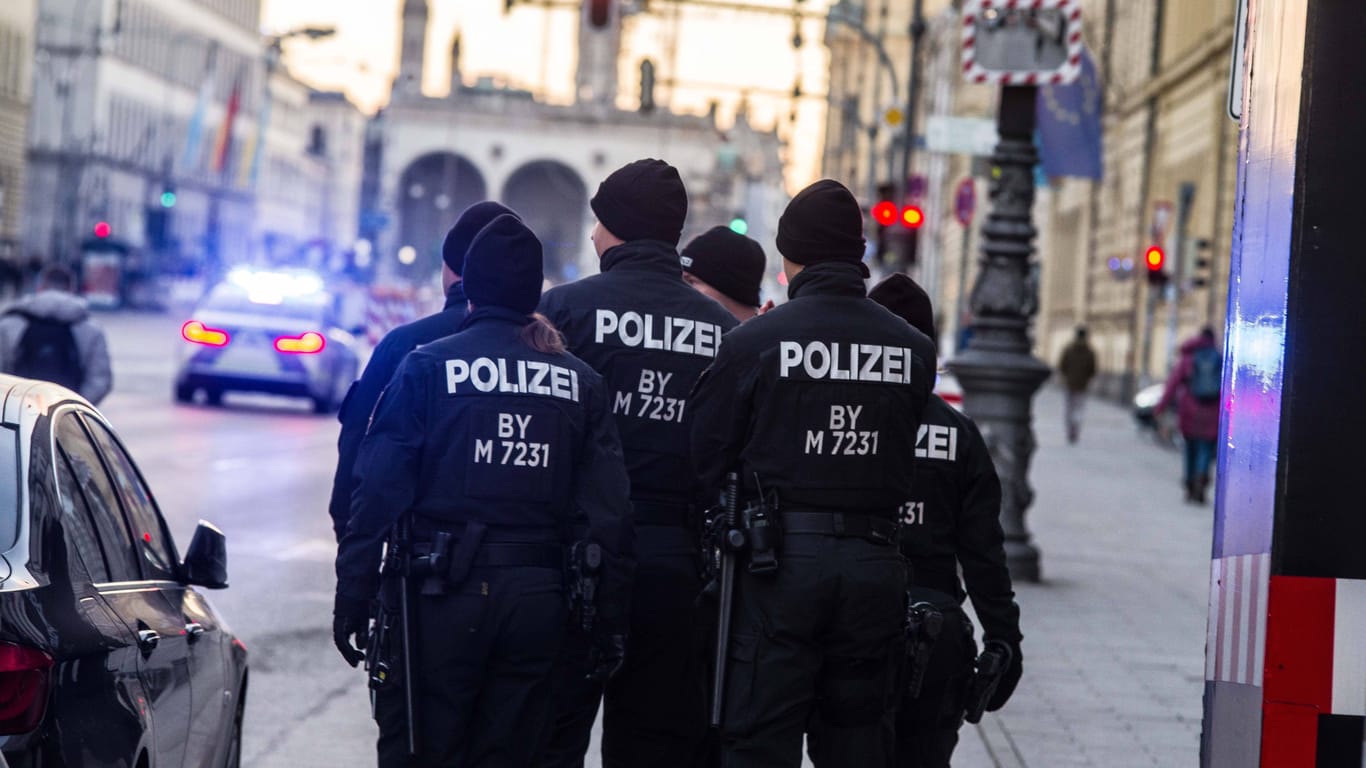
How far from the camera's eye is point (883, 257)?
3338 centimetres

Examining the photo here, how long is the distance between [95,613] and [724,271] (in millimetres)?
3000

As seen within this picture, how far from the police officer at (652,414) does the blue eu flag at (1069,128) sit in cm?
972

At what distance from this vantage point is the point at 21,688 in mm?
4184

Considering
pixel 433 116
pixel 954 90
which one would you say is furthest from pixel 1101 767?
pixel 433 116

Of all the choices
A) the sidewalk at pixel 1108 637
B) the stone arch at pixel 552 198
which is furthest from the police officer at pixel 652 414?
the stone arch at pixel 552 198

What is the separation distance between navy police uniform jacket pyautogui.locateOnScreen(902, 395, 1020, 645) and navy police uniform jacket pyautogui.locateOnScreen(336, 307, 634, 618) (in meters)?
0.92

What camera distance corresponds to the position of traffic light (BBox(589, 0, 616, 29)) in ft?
90.8

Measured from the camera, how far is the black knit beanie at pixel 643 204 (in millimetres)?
6484

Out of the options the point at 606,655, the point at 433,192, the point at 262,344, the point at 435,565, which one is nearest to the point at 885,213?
the point at 262,344

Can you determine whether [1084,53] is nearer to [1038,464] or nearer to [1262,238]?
[1262,238]

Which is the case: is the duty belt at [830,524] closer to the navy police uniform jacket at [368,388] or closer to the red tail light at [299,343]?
the navy police uniform jacket at [368,388]

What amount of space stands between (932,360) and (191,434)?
18.4 m

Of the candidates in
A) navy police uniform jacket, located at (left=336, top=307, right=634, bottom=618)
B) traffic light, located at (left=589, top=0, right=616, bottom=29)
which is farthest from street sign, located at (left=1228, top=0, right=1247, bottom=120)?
traffic light, located at (left=589, top=0, right=616, bottom=29)

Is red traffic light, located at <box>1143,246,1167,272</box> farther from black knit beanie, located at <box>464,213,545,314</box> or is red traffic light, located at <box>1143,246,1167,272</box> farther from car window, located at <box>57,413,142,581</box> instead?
car window, located at <box>57,413,142,581</box>
